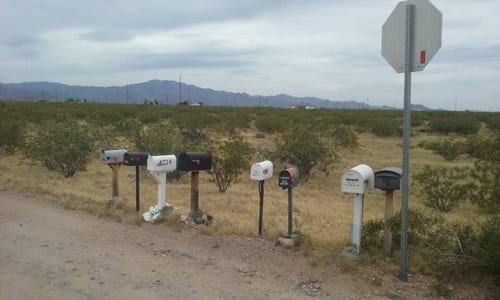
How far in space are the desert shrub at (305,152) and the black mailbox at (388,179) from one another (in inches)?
339

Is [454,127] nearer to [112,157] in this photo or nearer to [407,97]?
[112,157]

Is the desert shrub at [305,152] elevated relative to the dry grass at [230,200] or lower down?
elevated

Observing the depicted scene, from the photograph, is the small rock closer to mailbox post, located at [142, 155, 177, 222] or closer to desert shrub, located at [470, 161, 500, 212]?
mailbox post, located at [142, 155, 177, 222]

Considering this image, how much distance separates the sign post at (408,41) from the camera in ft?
15.3

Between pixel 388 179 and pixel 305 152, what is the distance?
8761 mm

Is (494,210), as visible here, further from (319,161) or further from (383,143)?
(383,143)

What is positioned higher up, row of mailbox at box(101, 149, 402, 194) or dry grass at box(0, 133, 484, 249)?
row of mailbox at box(101, 149, 402, 194)

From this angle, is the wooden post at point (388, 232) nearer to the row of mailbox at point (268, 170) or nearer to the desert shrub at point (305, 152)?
the row of mailbox at point (268, 170)

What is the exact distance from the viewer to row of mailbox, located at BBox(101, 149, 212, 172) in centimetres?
717

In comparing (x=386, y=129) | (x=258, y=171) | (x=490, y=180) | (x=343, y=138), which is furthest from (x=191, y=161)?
(x=386, y=129)

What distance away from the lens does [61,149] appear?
13039mm

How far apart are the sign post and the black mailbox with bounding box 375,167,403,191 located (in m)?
0.60

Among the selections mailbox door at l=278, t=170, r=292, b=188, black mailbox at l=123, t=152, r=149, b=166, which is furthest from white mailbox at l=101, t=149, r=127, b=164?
mailbox door at l=278, t=170, r=292, b=188

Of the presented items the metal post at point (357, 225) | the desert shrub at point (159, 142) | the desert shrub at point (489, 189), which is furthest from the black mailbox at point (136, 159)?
the desert shrub at point (159, 142)
